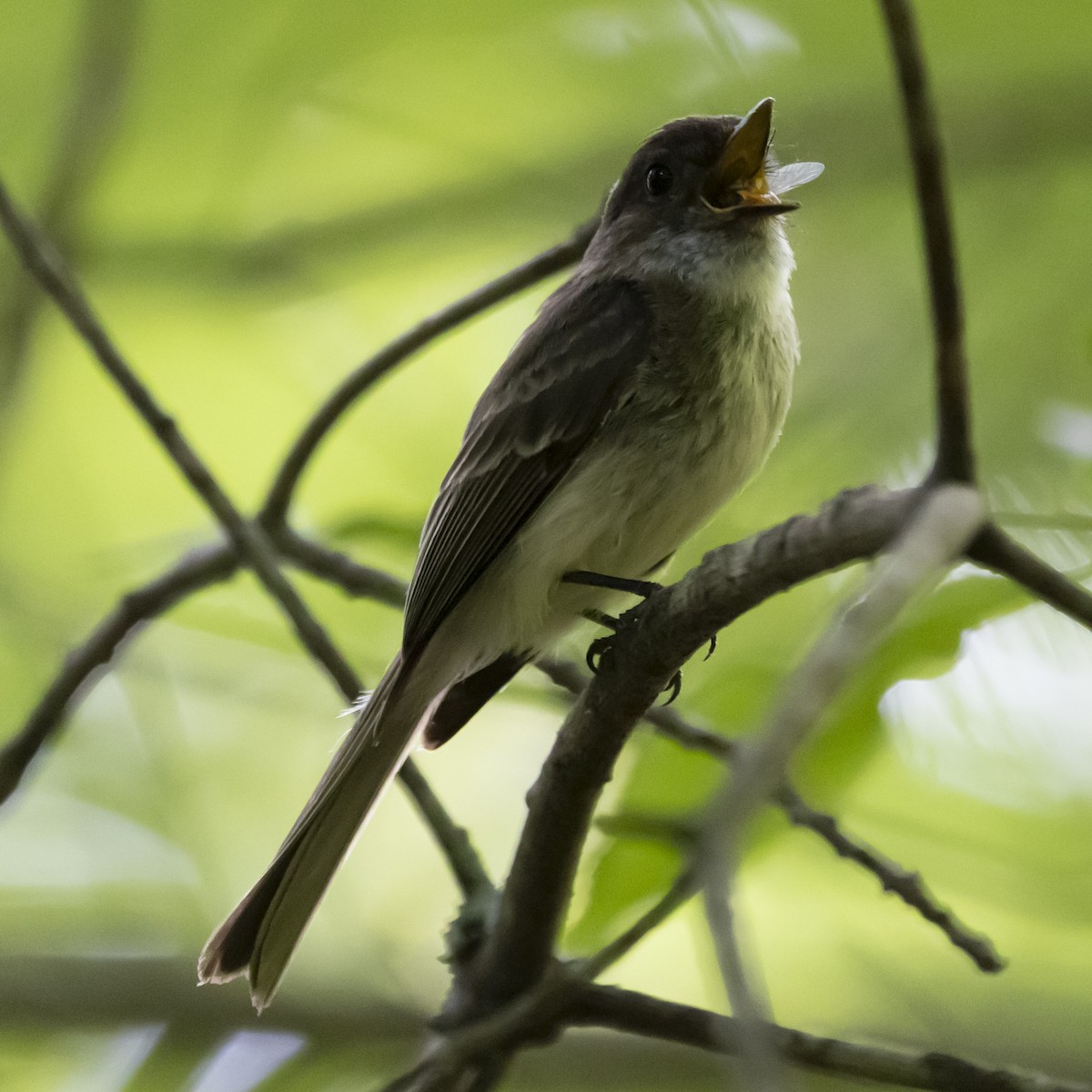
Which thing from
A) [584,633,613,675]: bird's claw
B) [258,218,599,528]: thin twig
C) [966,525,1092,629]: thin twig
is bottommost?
[966,525,1092,629]: thin twig

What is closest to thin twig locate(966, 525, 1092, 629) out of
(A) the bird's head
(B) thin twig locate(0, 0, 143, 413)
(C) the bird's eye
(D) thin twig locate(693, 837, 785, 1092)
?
(D) thin twig locate(693, 837, 785, 1092)

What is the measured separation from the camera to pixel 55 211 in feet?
8.55

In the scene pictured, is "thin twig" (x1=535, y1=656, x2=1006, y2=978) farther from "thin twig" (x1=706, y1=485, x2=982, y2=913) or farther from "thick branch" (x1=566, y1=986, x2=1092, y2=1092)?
"thin twig" (x1=706, y1=485, x2=982, y2=913)

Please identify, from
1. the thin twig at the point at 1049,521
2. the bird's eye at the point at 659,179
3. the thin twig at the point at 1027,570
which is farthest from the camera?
the bird's eye at the point at 659,179

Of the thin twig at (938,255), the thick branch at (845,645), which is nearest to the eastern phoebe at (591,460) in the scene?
the thin twig at (938,255)

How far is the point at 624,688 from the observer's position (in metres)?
1.62

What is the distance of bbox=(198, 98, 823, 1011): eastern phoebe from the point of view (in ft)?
6.86

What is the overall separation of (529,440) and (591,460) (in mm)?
123

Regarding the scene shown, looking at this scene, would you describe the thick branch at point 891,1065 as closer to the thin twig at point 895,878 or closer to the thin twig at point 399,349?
the thin twig at point 895,878

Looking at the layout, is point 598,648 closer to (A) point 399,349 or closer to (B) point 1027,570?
(A) point 399,349

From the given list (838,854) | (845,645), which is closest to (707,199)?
(838,854)

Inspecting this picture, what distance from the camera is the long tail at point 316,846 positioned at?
77.5 inches

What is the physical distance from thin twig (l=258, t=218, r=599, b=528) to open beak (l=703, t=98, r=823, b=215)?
8.9 inches

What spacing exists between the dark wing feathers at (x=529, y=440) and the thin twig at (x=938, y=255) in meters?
1.15
